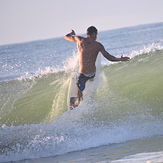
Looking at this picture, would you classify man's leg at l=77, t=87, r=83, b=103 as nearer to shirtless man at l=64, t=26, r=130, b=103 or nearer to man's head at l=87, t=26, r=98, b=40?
shirtless man at l=64, t=26, r=130, b=103

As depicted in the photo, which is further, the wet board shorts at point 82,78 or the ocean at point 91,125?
the wet board shorts at point 82,78

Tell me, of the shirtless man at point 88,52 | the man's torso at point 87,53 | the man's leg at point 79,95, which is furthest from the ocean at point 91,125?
the man's torso at point 87,53

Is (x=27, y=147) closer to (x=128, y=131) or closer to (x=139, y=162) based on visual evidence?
(x=128, y=131)

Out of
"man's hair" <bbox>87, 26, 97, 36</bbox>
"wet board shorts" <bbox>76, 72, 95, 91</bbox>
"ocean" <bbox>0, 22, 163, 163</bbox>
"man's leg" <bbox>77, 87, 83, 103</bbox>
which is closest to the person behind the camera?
"ocean" <bbox>0, 22, 163, 163</bbox>

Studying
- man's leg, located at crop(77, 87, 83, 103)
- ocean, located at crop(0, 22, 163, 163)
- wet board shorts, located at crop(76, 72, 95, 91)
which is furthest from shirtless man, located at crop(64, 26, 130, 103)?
ocean, located at crop(0, 22, 163, 163)

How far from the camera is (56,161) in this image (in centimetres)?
484

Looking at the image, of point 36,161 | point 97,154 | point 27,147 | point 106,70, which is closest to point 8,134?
point 27,147

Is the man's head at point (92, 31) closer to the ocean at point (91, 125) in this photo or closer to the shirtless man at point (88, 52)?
the shirtless man at point (88, 52)

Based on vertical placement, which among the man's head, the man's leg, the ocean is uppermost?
the man's head

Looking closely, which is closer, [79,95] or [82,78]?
[82,78]

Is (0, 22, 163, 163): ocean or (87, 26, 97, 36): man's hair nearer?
(0, 22, 163, 163): ocean

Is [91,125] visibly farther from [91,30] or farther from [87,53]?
[91,30]

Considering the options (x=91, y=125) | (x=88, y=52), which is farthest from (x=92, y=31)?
(x=91, y=125)

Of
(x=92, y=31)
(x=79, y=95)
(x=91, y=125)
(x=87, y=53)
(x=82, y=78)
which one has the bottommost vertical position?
(x=91, y=125)
